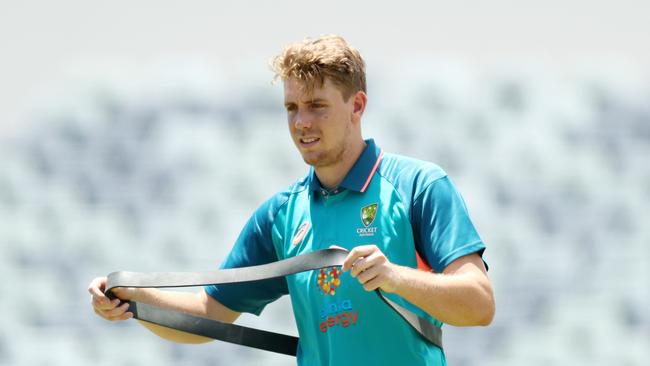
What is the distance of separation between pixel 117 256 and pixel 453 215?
174 inches

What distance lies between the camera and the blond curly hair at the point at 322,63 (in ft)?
8.98

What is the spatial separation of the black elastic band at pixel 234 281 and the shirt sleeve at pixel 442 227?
148 mm

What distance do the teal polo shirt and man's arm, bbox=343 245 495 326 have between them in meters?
0.05

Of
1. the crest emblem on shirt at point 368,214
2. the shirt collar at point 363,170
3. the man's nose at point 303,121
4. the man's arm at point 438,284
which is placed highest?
the man's nose at point 303,121

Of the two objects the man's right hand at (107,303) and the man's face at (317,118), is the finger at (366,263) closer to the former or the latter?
the man's face at (317,118)

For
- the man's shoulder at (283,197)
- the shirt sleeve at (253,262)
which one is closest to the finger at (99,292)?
the shirt sleeve at (253,262)

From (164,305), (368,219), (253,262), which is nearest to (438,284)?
(368,219)

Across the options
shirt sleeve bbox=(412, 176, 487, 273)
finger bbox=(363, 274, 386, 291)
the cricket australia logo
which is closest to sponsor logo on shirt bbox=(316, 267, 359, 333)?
the cricket australia logo

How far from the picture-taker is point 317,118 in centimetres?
274

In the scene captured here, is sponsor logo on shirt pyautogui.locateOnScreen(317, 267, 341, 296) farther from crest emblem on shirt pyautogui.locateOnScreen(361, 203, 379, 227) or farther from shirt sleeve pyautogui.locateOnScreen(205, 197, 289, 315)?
shirt sleeve pyautogui.locateOnScreen(205, 197, 289, 315)

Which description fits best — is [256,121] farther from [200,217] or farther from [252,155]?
[200,217]

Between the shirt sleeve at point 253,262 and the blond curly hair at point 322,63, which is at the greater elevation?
the blond curly hair at point 322,63

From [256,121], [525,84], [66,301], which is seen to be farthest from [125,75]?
[525,84]

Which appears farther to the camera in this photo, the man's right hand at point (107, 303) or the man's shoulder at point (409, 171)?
the man's right hand at point (107, 303)
